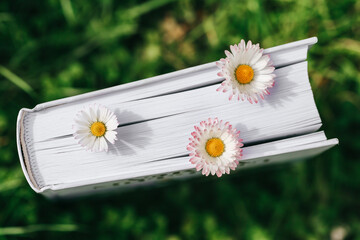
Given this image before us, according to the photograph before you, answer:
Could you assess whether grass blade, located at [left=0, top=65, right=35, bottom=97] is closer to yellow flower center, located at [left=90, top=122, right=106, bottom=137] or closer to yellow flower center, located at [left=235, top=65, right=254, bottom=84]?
yellow flower center, located at [left=90, top=122, right=106, bottom=137]

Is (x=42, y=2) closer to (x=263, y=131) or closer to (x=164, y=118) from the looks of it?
(x=164, y=118)

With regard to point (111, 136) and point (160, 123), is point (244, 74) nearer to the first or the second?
point (160, 123)

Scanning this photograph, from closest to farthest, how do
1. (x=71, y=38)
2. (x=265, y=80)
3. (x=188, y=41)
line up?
(x=265, y=80) < (x=71, y=38) < (x=188, y=41)

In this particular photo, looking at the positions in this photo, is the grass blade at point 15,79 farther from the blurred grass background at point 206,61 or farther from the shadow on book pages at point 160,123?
the shadow on book pages at point 160,123

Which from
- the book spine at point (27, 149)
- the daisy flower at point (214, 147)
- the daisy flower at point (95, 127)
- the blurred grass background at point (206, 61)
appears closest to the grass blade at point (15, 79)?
the blurred grass background at point (206, 61)

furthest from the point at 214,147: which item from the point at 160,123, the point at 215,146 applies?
the point at 160,123

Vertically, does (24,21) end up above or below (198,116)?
above

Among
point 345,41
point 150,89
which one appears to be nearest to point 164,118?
point 150,89

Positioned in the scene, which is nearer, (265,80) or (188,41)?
(265,80)
